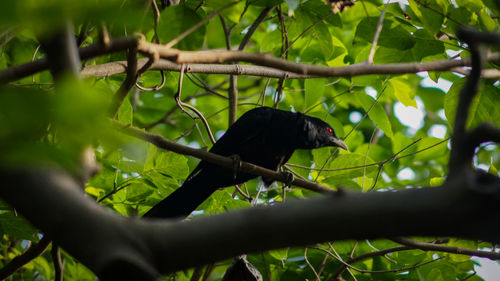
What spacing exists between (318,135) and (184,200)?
1.52 meters

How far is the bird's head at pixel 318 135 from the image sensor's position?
194 inches

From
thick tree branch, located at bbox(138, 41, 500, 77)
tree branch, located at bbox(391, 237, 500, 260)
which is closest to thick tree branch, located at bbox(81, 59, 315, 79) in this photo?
thick tree branch, located at bbox(138, 41, 500, 77)

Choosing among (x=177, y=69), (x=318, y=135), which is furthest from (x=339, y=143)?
(x=177, y=69)

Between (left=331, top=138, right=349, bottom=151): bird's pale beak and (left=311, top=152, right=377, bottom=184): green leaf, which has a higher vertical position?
(left=311, top=152, right=377, bottom=184): green leaf

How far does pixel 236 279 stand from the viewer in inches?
147

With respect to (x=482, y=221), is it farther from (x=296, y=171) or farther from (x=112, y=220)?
(x=296, y=171)

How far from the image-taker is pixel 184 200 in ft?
14.4

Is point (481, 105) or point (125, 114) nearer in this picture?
point (481, 105)

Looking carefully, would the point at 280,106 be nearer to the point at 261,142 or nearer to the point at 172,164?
the point at 261,142

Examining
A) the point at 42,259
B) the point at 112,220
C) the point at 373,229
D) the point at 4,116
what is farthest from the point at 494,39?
the point at 42,259

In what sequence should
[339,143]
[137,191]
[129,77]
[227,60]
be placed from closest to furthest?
[227,60] → [129,77] → [137,191] → [339,143]

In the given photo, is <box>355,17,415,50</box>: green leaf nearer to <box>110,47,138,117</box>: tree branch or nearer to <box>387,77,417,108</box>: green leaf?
<box>387,77,417,108</box>: green leaf

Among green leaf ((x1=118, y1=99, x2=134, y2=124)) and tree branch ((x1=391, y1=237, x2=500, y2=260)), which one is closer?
tree branch ((x1=391, y1=237, x2=500, y2=260))

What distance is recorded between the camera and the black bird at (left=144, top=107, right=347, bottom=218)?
15.5ft
